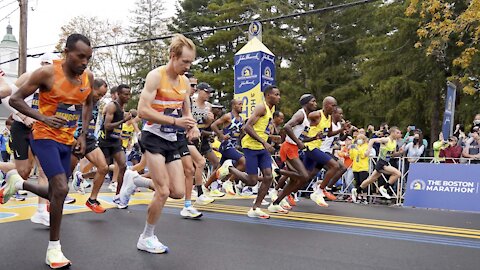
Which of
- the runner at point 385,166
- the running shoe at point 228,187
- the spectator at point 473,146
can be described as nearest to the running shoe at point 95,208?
the running shoe at point 228,187

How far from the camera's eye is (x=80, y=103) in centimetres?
422

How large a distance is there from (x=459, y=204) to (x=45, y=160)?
25.7 feet

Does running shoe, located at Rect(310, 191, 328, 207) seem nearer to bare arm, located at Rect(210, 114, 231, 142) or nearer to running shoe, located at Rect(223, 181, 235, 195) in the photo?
bare arm, located at Rect(210, 114, 231, 142)

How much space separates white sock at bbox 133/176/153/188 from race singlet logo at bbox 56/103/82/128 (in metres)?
2.11

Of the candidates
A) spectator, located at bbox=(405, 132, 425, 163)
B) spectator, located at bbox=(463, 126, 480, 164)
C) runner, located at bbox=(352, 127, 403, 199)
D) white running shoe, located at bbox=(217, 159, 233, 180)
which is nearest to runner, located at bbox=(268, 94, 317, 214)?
white running shoe, located at bbox=(217, 159, 233, 180)

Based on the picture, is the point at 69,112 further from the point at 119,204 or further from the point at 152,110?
the point at 119,204

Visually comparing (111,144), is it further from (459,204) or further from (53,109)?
(459,204)

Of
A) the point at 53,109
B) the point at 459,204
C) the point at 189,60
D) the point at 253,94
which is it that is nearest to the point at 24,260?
the point at 53,109

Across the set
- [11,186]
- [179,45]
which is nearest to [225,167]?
[11,186]

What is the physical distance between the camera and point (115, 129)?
7.46 m

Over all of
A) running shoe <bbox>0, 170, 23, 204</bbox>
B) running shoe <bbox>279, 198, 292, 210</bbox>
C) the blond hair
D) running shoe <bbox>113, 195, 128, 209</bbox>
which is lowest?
running shoe <bbox>279, 198, 292, 210</bbox>

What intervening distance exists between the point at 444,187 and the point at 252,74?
734cm

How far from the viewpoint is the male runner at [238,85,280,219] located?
7121mm

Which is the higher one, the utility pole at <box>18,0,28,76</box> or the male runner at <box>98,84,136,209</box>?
the utility pole at <box>18,0,28,76</box>
